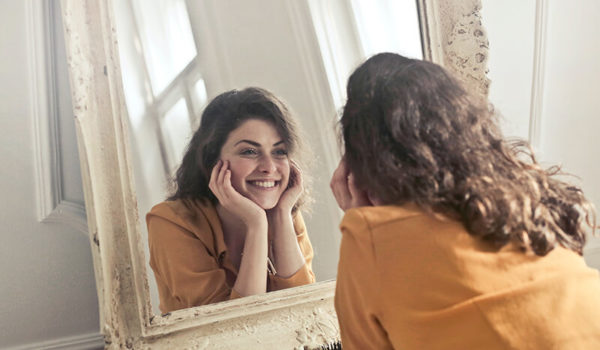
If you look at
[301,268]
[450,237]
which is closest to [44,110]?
[301,268]

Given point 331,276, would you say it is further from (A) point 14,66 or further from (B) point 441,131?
(A) point 14,66

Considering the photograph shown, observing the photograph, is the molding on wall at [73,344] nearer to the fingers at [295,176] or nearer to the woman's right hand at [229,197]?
the woman's right hand at [229,197]

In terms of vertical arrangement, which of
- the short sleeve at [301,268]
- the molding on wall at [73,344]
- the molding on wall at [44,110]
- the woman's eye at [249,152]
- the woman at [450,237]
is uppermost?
the molding on wall at [44,110]

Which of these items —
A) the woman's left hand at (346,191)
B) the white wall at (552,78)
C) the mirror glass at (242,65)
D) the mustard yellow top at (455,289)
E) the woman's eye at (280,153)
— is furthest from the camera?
the white wall at (552,78)

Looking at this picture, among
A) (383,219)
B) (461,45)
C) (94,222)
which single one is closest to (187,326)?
(94,222)

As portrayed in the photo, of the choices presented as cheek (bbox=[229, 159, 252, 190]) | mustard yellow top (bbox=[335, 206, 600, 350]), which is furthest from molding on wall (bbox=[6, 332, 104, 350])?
mustard yellow top (bbox=[335, 206, 600, 350])

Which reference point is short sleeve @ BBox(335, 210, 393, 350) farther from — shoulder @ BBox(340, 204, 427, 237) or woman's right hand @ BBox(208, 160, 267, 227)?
woman's right hand @ BBox(208, 160, 267, 227)

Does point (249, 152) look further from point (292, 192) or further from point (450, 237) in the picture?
point (450, 237)

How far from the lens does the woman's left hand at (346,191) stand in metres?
0.94

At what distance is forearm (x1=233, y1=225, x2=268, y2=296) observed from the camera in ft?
3.56

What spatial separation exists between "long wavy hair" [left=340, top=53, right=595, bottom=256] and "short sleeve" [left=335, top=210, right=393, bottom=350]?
0.32ft

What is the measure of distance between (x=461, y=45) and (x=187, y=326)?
3.50 feet

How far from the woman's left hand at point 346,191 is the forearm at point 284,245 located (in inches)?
7.6

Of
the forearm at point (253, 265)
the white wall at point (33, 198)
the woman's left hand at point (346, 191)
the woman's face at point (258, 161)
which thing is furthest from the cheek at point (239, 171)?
the white wall at point (33, 198)
